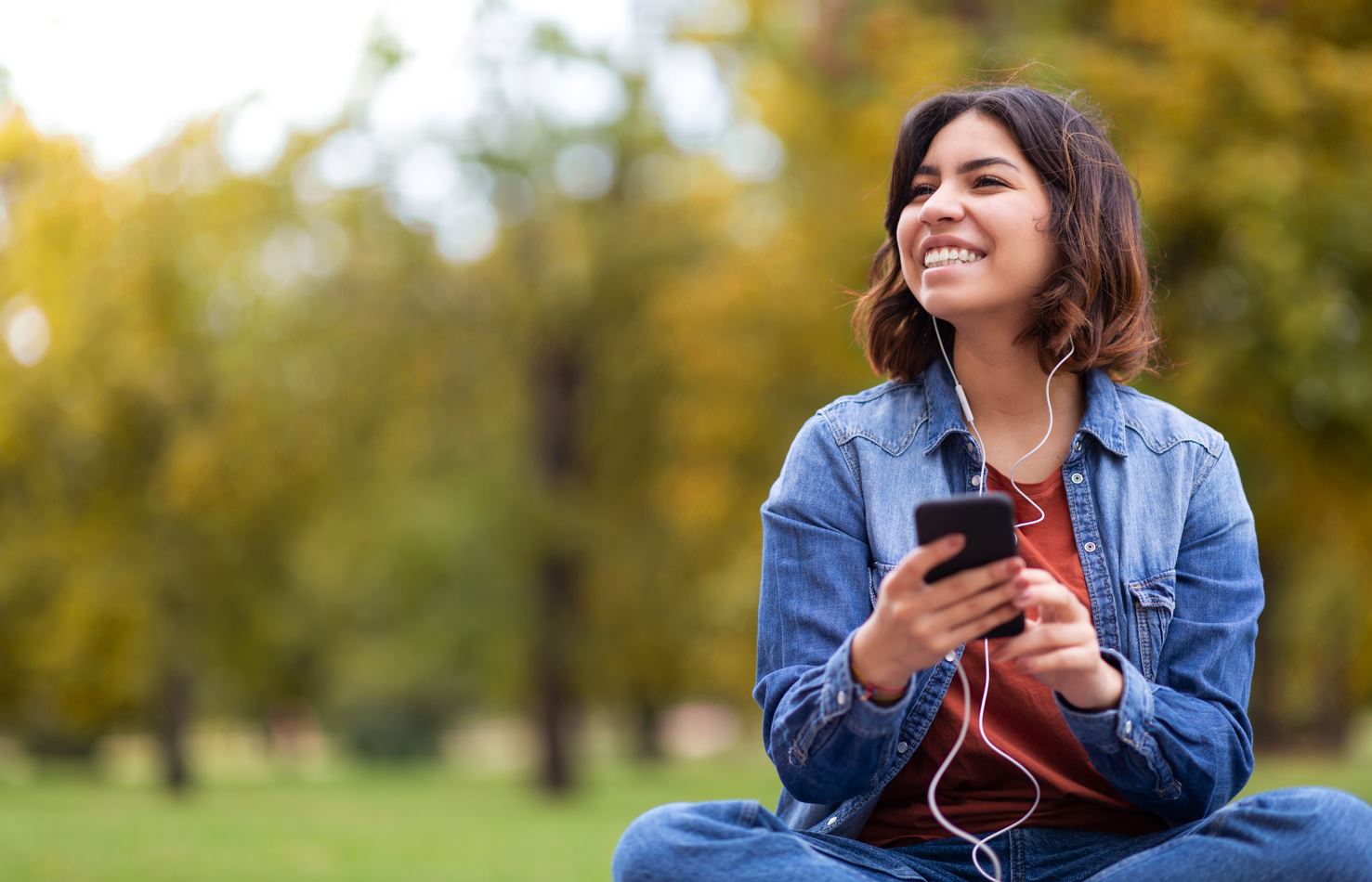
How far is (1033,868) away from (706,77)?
15.6m

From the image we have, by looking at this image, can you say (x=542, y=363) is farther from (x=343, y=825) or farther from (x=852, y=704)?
(x=852, y=704)

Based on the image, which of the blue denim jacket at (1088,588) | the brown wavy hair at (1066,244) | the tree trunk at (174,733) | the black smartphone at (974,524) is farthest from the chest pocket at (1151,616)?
the tree trunk at (174,733)

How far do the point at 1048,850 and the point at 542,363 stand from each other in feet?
53.0

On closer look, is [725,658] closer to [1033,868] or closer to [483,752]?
[1033,868]

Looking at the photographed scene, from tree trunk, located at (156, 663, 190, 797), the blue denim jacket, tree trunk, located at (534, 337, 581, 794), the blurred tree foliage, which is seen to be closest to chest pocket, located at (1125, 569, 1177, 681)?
the blue denim jacket

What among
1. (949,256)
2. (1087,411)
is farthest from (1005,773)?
(949,256)

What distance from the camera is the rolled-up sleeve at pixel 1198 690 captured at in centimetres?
228

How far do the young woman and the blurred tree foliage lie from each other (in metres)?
5.66

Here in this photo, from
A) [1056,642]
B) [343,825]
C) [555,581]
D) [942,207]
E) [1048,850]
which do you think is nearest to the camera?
[1056,642]

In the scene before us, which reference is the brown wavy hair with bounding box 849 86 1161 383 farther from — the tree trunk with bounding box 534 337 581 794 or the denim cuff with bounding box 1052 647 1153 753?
the tree trunk with bounding box 534 337 581 794

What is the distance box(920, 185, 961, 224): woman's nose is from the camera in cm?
259

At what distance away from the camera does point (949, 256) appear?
2.62 m

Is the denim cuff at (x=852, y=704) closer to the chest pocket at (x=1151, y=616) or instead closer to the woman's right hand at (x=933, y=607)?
the woman's right hand at (x=933, y=607)

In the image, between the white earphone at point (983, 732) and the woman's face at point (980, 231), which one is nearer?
the white earphone at point (983, 732)
